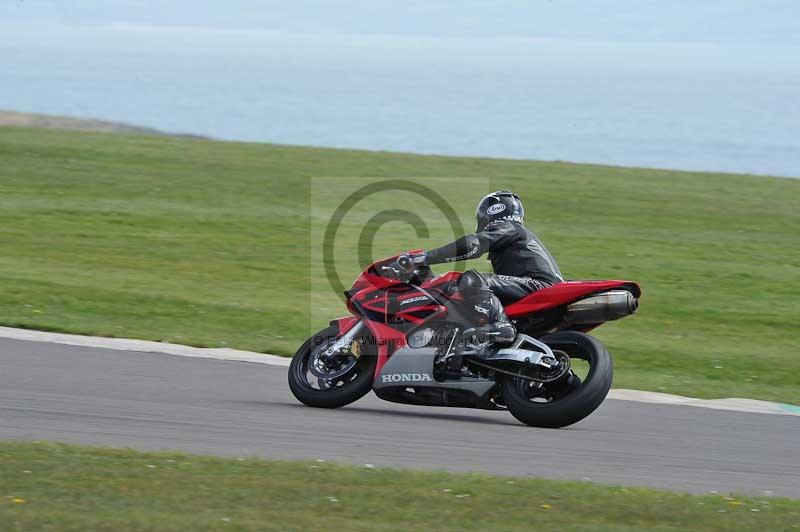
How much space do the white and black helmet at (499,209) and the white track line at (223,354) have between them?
7.27 ft

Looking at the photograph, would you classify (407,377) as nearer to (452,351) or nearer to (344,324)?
(452,351)

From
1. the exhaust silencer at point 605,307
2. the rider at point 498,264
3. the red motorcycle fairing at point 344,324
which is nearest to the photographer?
the exhaust silencer at point 605,307

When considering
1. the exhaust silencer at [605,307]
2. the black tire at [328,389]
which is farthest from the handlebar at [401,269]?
the exhaust silencer at [605,307]

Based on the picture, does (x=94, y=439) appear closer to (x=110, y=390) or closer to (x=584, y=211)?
(x=110, y=390)

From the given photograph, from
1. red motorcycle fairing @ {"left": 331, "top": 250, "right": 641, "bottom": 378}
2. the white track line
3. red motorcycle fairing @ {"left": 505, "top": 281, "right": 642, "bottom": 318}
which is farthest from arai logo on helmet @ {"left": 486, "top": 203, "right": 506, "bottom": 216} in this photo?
the white track line

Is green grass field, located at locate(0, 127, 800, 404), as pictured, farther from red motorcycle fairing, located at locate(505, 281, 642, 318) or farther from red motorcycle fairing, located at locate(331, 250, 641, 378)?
red motorcycle fairing, located at locate(331, 250, 641, 378)

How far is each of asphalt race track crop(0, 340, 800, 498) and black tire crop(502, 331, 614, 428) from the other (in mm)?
132

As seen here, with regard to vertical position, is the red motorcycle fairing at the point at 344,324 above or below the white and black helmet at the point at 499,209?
below

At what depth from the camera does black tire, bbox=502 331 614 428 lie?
845 centimetres

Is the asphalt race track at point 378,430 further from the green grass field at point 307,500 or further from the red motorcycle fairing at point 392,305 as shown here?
the red motorcycle fairing at point 392,305

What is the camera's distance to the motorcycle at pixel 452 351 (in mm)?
8672

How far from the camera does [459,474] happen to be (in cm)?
729

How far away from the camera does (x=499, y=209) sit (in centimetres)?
930

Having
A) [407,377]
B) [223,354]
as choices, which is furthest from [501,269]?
[223,354]
